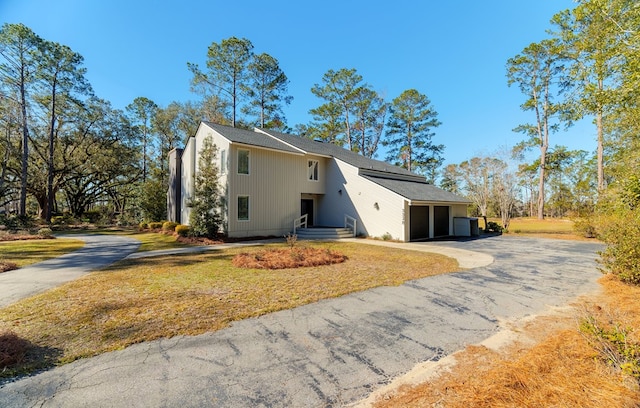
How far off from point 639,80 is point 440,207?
1275cm

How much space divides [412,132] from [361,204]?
61.3ft

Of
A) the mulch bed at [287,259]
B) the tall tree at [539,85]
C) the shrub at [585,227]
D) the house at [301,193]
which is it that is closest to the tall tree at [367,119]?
the house at [301,193]

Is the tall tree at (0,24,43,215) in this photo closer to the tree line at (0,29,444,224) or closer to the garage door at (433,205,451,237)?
the tree line at (0,29,444,224)

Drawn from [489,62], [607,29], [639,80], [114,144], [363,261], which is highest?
[489,62]

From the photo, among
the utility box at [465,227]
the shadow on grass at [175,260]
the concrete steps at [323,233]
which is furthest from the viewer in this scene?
the utility box at [465,227]

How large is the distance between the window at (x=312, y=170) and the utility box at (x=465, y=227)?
10274 mm

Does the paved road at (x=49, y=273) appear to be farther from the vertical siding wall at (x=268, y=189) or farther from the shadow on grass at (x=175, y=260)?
the vertical siding wall at (x=268, y=189)

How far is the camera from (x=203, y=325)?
3752 millimetres

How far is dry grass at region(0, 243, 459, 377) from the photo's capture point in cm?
340

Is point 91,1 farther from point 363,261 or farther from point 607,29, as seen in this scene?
point 607,29

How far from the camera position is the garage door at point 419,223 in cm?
1548

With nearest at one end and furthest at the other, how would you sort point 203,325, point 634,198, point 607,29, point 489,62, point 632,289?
point 203,325 → point 634,198 → point 632,289 → point 607,29 → point 489,62

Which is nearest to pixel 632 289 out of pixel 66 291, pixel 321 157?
pixel 66 291

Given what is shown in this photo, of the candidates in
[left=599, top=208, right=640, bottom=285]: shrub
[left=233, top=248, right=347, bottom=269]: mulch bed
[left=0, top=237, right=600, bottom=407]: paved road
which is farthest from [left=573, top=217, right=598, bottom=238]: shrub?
[left=233, top=248, right=347, bottom=269]: mulch bed
